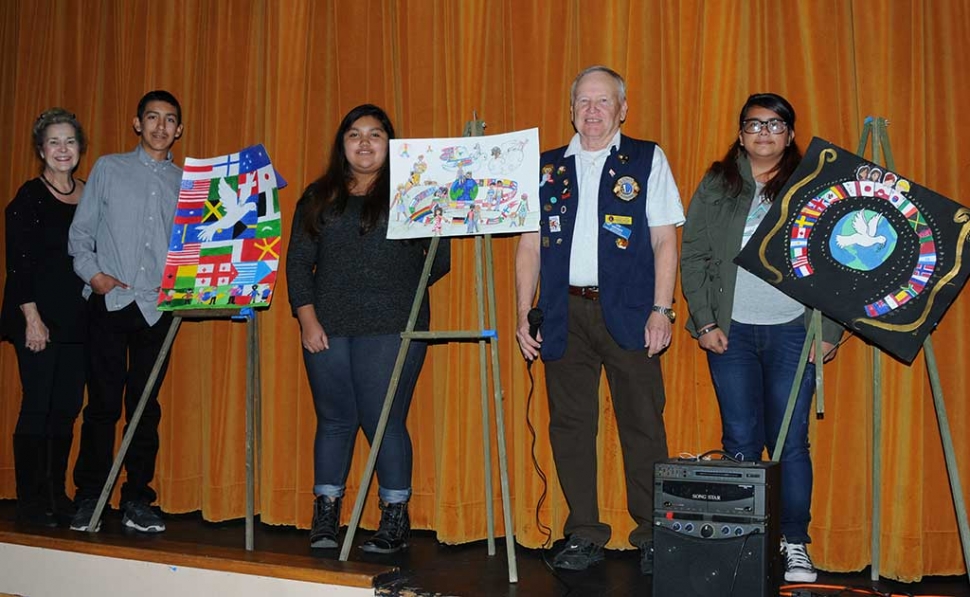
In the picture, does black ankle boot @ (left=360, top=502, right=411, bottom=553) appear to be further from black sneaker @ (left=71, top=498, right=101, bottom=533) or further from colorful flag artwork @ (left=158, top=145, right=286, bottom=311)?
black sneaker @ (left=71, top=498, right=101, bottom=533)

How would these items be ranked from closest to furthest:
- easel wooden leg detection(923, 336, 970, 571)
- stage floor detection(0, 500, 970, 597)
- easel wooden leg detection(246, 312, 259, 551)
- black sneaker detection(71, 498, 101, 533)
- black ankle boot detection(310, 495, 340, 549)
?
1. easel wooden leg detection(923, 336, 970, 571)
2. stage floor detection(0, 500, 970, 597)
3. easel wooden leg detection(246, 312, 259, 551)
4. black ankle boot detection(310, 495, 340, 549)
5. black sneaker detection(71, 498, 101, 533)

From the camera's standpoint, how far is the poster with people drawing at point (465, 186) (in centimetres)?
285

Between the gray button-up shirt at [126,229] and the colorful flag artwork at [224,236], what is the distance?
5.1 inches

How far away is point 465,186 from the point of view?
9.64 ft

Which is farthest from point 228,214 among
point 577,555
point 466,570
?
point 577,555

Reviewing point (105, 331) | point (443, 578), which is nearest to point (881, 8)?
point (443, 578)

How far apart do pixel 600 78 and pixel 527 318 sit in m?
0.81

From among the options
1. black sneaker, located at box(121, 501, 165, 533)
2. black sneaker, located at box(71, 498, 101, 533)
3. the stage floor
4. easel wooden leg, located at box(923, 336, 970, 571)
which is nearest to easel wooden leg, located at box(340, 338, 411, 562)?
the stage floor

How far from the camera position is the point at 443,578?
9.30ft

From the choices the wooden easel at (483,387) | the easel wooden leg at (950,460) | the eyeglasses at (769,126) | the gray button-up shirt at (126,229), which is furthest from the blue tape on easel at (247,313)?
the easel wooden leg at (950,460)

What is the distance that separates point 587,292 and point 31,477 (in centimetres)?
231

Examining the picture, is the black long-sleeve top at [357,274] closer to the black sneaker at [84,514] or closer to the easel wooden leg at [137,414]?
the easel wooden leg at [137,414]

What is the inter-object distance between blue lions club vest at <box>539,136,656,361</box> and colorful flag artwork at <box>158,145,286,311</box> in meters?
1.03

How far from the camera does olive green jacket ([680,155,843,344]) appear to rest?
9.23ft
